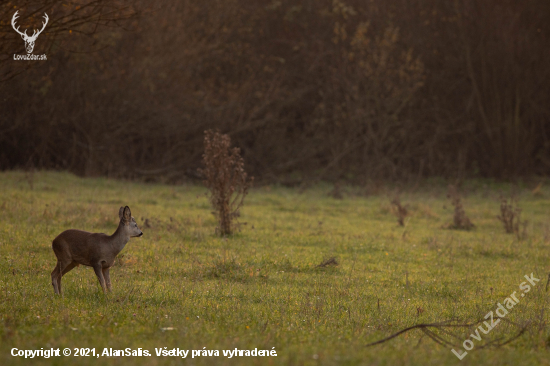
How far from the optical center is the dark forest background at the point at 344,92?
24516mm

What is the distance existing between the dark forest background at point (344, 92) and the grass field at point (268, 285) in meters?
8.20

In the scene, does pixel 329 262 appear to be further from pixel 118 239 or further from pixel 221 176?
pixel 118 239

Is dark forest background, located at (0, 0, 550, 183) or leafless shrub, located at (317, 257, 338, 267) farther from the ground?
dark forest background, located at (0, 0, 550, 183)

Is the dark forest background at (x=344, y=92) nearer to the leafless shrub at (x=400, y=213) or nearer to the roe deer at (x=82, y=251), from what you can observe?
the leafless shrub at (x=400, y=213)

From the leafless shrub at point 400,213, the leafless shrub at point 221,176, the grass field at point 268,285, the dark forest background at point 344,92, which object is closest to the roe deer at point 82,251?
the grass field at point 268,285

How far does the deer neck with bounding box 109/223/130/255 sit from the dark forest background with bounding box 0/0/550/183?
1686 cm

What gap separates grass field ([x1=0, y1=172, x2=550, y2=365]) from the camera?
512 centimetres

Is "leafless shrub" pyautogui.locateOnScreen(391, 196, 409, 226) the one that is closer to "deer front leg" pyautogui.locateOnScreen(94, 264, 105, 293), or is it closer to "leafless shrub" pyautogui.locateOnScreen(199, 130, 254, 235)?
"leafless shrub" pyautogui.locateOnScreen(199, 130, 254, 235)

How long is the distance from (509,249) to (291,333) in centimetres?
758

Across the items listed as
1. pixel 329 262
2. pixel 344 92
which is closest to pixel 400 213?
pixel 329 262

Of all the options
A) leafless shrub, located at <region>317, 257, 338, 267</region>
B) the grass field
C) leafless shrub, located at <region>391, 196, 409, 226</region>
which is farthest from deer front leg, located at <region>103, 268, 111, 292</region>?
leafless shrub, located at <region>391, 196, 409, 226</region>

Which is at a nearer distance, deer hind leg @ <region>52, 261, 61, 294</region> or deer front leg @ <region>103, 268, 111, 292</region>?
deer hind leg @ <region>52, 261, 61, 294</region>

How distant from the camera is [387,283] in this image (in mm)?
8898

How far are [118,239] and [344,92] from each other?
2214 cm
